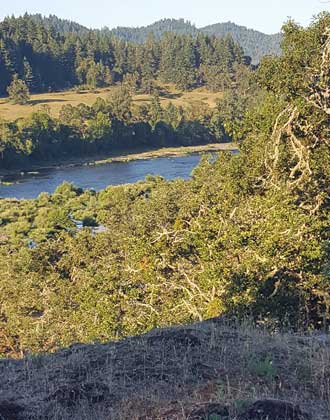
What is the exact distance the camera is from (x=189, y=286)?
14.0 meters

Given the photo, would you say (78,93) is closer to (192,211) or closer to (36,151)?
(36,151)

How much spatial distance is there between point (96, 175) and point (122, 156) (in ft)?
63.4

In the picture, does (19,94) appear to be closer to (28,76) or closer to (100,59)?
(28,76)

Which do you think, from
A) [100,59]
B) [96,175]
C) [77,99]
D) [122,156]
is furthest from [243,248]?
[100,59]

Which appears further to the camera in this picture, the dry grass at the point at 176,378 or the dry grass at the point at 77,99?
the dry grass at the point at 77,99

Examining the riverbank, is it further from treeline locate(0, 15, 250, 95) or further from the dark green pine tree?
treeline locate(0, 15, 250, 95)

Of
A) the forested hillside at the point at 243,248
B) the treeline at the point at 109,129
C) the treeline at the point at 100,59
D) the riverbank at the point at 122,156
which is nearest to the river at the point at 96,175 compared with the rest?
the riverbank at the point at 122,156

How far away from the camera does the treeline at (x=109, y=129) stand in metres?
81.5

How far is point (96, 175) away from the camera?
2721 inches

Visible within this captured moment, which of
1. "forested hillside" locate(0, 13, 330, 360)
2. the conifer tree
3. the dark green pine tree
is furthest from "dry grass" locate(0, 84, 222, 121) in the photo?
"forested hillside" locate(0, 13, 330, 360)

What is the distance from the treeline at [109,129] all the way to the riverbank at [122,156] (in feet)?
5.35

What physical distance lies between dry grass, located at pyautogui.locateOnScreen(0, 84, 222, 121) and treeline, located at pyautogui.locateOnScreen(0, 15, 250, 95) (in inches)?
184

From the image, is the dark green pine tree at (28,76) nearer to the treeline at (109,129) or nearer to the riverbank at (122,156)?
the treeline at (109,129)

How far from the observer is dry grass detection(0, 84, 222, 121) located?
10362cm
